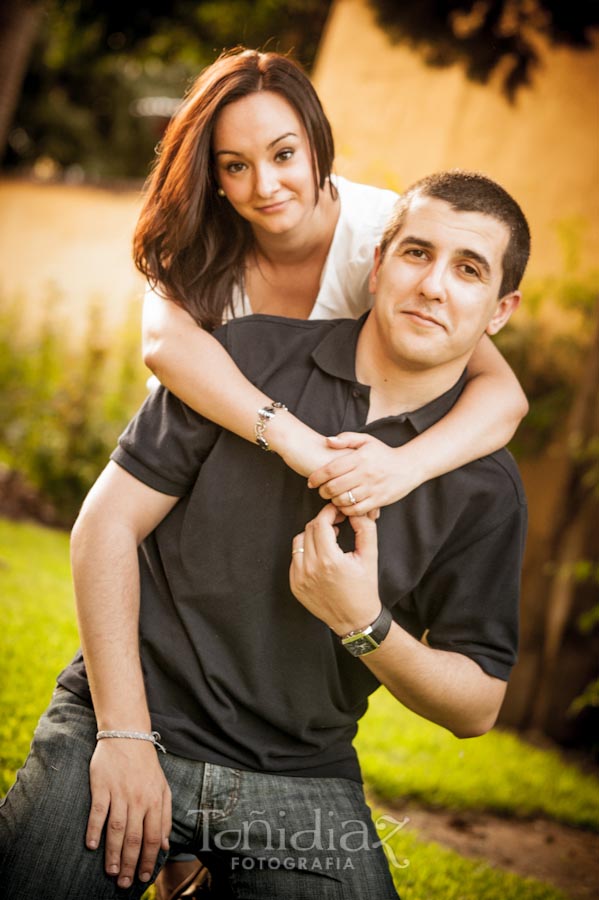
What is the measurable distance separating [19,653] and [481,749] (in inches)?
93.3

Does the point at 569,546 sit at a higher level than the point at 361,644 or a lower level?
lower

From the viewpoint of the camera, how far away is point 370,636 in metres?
1.94

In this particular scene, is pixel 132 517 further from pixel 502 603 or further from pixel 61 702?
pixel 502 603

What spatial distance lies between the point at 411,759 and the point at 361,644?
223cm

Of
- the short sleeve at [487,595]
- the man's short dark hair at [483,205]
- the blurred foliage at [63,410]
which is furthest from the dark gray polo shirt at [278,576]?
the blurred foliage at [63,410]

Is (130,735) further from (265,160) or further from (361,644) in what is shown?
(265,160)

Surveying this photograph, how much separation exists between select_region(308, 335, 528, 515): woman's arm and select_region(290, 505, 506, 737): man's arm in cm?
7

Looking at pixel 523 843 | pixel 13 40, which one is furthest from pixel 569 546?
pixel 13 40

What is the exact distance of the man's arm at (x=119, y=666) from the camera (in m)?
1.86

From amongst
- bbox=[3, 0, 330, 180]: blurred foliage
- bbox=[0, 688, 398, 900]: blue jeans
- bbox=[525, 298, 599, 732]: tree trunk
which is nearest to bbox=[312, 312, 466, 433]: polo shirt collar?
bbox=[0, 688, 398, 900]: blue jeans

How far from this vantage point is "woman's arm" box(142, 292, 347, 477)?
2002 millimetres

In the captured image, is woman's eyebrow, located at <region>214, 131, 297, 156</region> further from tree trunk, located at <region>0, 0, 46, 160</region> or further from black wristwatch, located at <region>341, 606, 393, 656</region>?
tree trunk, located at <region>0, 0, 46, 160</region>

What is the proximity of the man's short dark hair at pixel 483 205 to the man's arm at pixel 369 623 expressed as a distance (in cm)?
75

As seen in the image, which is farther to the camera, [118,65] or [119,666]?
[118,65]
